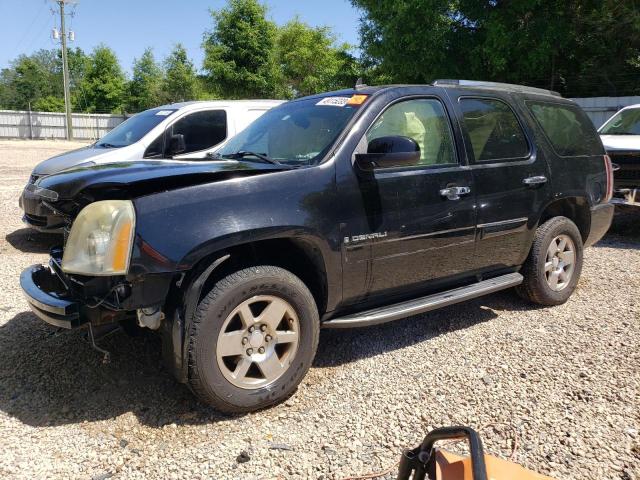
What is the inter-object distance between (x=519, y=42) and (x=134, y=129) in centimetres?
1160

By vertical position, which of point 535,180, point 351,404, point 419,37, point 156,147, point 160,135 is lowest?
point 351,404

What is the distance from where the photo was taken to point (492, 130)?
4168 millimetres

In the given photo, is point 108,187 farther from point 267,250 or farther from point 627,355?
point 627,355

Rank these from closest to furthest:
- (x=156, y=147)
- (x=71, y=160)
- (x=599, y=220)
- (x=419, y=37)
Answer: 1. (x=599, y=220)
2. (x=71, y=160)
3. (x=156, y=147)
4. (x=419, y=37)

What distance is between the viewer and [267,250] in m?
3.12

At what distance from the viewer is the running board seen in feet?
10.8

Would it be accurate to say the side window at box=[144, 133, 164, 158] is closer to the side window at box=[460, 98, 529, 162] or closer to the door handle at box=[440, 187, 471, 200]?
the side window at box=[460, 98, 529, 162]

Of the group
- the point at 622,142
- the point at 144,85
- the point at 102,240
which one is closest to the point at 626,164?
the point at 622,142

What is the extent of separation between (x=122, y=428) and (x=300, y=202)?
1.57 meters

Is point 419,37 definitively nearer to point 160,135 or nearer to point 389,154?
point 160,135

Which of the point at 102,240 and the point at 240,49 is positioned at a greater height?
the point at 240,49

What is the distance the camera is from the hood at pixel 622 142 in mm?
7770

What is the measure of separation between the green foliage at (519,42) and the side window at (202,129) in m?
10.5

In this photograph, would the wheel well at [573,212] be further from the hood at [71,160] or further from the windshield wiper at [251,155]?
the hood at [71,160]
